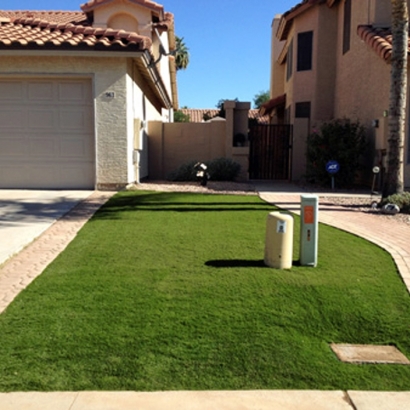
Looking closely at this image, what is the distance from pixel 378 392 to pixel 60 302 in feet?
9.66

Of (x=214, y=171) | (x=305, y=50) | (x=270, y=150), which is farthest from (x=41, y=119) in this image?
(x=305, y=50)

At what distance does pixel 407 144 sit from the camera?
1303 cm

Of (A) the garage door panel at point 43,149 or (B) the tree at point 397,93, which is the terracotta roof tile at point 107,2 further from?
(B) the tree at point 397,93

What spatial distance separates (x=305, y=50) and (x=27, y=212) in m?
14.3

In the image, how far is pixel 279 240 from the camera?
5.64 metres

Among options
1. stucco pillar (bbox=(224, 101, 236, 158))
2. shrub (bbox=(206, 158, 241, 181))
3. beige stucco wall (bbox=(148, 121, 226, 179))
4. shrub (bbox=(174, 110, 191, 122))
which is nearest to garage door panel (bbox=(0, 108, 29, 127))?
beige stucco wall (bbox=(148, 121, 226, 179))

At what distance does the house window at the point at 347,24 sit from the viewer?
17359 mm

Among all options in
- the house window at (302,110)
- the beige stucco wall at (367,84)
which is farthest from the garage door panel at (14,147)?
the house window at (302,110)

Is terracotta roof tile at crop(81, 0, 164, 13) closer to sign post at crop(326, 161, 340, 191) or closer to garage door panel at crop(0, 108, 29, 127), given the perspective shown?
garage door panel at crop(0, 108, 29, 127)

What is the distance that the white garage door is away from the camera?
12.4m

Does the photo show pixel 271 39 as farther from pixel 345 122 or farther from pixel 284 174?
pixel 345 122

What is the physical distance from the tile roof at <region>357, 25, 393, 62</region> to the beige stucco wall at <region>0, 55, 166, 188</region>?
680cm

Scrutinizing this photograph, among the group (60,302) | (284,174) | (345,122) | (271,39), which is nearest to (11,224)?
(60,302)

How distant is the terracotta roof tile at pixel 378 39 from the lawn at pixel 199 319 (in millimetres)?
8068
